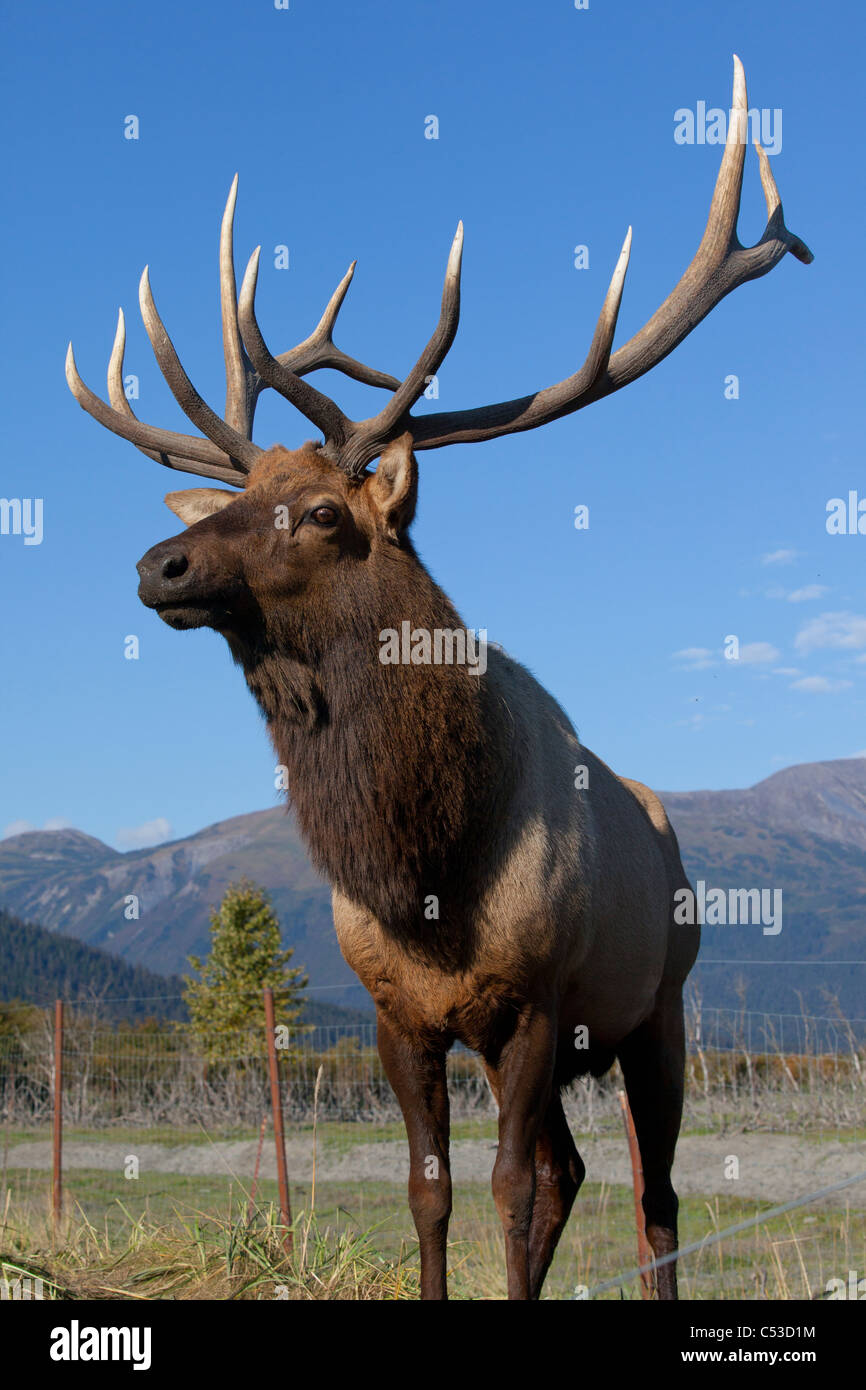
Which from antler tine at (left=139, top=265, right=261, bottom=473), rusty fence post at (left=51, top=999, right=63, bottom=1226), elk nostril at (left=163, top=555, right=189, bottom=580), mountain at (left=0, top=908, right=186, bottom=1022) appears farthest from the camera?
mountain at (left=0, top=908, right=186, bottom=1022)

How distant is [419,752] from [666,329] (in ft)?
6.84

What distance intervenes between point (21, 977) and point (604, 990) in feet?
429

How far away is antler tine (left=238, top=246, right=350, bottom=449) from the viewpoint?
4578 mm

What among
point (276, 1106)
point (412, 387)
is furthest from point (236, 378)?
point (276, 1106)

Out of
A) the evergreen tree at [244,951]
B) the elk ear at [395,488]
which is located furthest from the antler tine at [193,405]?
the evergreen tree at [244,951]

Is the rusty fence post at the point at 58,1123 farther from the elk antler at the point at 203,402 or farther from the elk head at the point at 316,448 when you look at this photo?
the elk head at the point at 316,448

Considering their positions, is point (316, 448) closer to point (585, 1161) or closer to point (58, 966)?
point (585, 1161)

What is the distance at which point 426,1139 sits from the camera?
4.45 meters

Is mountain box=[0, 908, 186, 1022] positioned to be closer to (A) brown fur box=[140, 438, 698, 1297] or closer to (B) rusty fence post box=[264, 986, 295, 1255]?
(B) rusty fence post box=[264, 986, 295, 1255]

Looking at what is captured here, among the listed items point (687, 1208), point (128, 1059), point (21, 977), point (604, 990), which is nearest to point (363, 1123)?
point (128, 1059)

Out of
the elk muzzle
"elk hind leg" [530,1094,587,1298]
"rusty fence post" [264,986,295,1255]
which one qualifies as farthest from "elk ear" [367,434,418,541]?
"rusty fence post" [264,986,295,1255]

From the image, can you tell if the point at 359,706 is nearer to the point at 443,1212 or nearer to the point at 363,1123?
the point at 443,1212

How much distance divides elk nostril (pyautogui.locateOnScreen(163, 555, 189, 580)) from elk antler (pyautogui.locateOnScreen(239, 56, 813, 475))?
85cm
